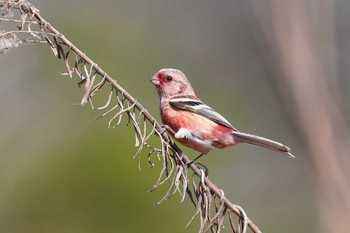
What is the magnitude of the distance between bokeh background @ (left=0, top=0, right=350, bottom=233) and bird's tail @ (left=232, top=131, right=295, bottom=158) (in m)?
1.72

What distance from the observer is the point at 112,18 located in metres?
11.2

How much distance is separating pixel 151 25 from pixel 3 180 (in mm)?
5794

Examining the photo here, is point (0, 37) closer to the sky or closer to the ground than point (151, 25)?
closer to the sky

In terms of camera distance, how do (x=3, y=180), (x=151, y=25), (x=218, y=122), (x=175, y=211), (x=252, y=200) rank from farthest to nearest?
(x=151, y=25) → (x=252, y=200) → (x=3, y=180) → (x=175, y=211) → (x=218, y=122)

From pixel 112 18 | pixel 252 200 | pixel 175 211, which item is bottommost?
pixel 252 200

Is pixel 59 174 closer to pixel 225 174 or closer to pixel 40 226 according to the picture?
pixel 40 226

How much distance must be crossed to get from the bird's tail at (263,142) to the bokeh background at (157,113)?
5.64ft

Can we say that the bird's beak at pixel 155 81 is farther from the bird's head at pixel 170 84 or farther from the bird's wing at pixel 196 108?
the bird's wing at pixel 196 108

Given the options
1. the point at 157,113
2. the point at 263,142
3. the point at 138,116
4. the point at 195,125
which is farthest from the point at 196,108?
the point at 157,113

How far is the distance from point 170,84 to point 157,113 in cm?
326

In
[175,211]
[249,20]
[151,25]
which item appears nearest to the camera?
[175,211]

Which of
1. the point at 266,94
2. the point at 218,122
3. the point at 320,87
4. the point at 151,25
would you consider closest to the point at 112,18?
the point at 151,25

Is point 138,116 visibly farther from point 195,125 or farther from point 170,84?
point 170,84

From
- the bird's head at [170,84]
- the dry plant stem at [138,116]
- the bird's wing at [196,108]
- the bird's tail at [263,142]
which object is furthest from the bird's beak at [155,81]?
the dry plant stem at [138,116]
